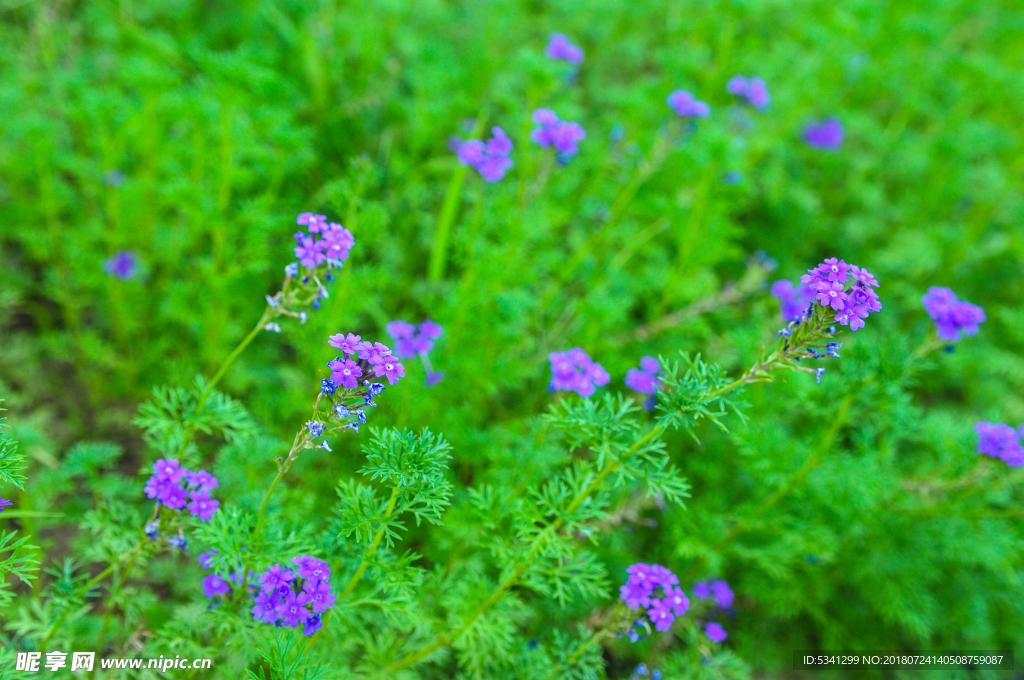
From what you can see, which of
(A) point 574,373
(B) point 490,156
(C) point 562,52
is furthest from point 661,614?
(C) point 562,52

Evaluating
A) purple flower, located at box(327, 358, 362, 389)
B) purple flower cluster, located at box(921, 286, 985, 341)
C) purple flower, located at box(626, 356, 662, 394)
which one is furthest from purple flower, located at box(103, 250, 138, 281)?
purple flower cluster, located at box(921, 286, 985, 341)

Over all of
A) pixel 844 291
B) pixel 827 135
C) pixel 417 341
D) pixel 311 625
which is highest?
pixel 827 135

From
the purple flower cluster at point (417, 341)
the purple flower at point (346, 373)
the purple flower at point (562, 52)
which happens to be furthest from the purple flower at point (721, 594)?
the purple flower at point (562, 52)

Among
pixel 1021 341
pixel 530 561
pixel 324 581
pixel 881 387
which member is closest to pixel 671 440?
pixel 881 387

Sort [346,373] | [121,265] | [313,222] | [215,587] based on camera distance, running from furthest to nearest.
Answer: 1. [121,265]
2. [215,587]
3. [313,222]
4. [346,373]

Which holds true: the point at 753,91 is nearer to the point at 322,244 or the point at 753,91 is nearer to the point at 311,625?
the point at 322,244

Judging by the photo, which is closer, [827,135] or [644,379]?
[644,379]

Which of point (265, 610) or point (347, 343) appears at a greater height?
point (347, 343)

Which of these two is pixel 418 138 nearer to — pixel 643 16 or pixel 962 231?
pixel 643 16
